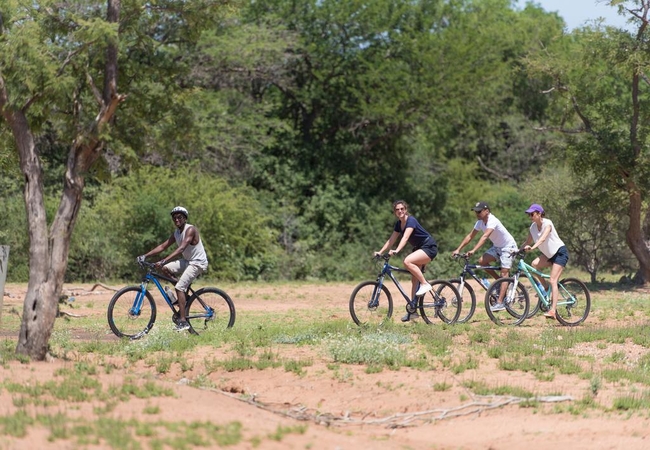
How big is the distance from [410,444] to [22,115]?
6.03 metres

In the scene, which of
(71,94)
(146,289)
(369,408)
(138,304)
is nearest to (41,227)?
(71,94)

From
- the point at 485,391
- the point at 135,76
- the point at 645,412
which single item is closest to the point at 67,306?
the point at 135,76

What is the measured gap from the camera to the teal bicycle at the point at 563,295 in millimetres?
15734

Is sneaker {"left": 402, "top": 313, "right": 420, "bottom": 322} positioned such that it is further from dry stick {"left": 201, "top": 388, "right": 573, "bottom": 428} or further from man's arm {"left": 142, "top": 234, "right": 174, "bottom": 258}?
dry stick {"left": 201, "top": 388, "right": 573, "bottom": 428}

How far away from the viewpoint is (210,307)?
47.6ft

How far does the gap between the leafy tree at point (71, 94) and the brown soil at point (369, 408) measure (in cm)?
119

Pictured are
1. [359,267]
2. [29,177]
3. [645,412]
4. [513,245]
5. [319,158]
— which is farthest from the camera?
[319,158]

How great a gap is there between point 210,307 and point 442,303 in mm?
3440

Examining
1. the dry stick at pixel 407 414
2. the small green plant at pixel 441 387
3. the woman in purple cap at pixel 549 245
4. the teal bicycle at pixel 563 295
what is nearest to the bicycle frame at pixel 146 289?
the dry stick at pixel 407 414

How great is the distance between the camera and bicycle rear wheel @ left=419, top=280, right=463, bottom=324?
15367 mm

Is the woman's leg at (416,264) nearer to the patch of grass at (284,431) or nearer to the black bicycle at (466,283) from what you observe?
the black bicycle at (466,283)

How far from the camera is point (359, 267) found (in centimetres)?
3253

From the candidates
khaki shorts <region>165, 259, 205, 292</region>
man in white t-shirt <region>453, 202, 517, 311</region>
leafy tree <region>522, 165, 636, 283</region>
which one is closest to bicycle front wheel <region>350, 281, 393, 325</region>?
man in white t-shirt <region>453, 202, 517, 311</region>

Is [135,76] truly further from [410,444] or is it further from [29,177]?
[410,444]
